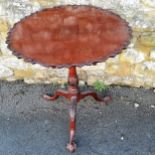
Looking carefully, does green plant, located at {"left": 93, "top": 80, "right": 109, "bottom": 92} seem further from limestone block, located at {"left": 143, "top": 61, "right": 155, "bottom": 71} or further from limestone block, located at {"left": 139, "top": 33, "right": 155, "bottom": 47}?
limestone block, located at {"left": 139, "top": 33, "right": 155, "bottom": 47}

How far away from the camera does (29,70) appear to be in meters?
4.09

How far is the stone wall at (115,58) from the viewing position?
143 inches

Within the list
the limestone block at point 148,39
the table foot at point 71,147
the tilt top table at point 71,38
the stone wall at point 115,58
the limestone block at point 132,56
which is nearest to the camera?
the tilt top table at point 71,38

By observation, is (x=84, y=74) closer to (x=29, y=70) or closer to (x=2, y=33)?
(x=29, y=70)

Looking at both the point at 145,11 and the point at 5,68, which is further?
the point at 5,68

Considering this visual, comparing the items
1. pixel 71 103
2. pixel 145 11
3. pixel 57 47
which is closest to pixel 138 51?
pixel 145 11

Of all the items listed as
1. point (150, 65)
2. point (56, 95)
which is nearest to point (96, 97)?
point (56, 95)

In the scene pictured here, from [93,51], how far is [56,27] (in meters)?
0.41

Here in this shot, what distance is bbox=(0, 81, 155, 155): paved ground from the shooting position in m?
3.49

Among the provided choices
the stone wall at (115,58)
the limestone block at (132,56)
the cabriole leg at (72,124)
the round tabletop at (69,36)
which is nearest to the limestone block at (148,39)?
the stone wall at (115,58)

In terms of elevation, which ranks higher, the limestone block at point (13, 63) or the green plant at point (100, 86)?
the limestone block at point (13, 63)

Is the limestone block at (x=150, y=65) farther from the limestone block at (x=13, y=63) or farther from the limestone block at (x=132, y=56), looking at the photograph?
the limestone block at (x=13, y=63)

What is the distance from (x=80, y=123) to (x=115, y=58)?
0.68m

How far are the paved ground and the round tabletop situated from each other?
0.87 meters
